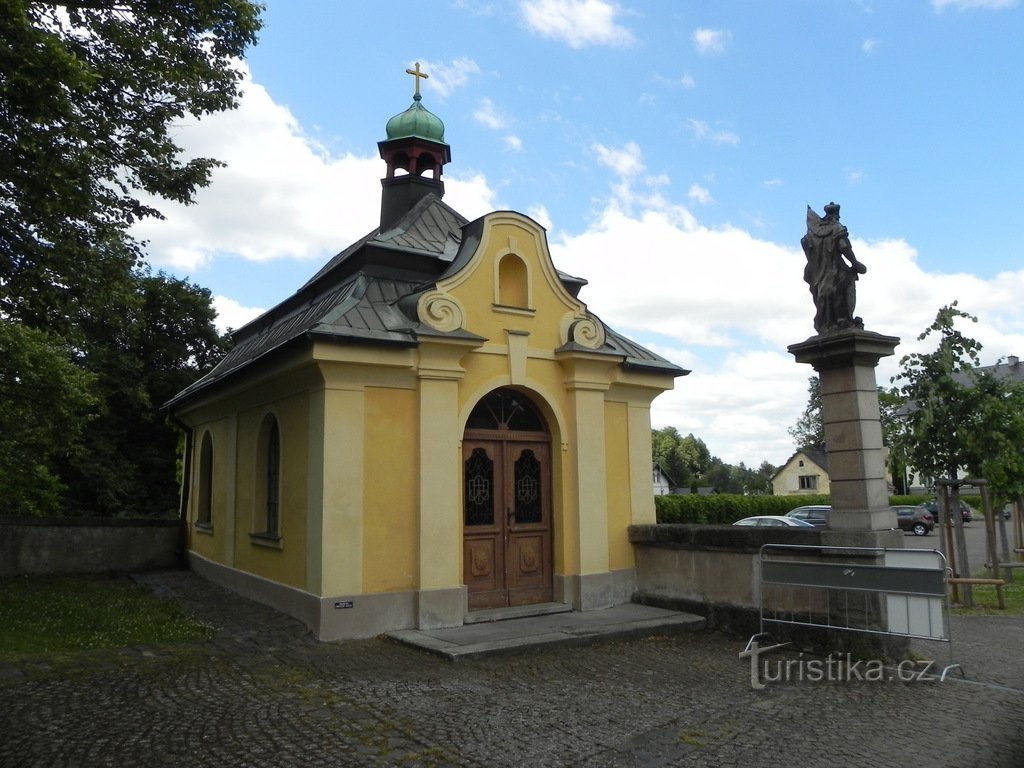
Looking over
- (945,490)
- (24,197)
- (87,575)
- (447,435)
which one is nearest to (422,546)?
(447,435)

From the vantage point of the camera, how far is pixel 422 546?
30.4 ft

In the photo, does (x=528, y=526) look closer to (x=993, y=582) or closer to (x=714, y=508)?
(x=993, y=582)

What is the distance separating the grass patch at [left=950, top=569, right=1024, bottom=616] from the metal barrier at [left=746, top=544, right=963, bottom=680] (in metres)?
4.26

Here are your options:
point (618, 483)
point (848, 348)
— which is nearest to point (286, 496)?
point (618, 483)

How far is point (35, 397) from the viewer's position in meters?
13.2

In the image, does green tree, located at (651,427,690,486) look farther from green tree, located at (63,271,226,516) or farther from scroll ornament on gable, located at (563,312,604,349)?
scroll ornament on gable, located at (563,312,604,349)

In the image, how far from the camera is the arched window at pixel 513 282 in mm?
10737

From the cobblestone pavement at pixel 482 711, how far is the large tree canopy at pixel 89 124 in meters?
4.54

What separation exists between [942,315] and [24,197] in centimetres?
1235

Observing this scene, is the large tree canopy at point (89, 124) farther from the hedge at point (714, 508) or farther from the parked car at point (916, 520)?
the parked car at point (916, 520)

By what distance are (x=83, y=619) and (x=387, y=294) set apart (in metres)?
5.81

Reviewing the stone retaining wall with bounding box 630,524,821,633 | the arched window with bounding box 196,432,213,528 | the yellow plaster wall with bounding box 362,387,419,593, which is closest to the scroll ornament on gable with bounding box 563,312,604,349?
the yellow plaster wall with bounding box 362,387,419,593

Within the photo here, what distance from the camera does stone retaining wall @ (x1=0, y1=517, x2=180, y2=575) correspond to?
50.0ft

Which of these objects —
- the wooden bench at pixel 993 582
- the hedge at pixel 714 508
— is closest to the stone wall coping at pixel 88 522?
the hedge at pixel 714 508
